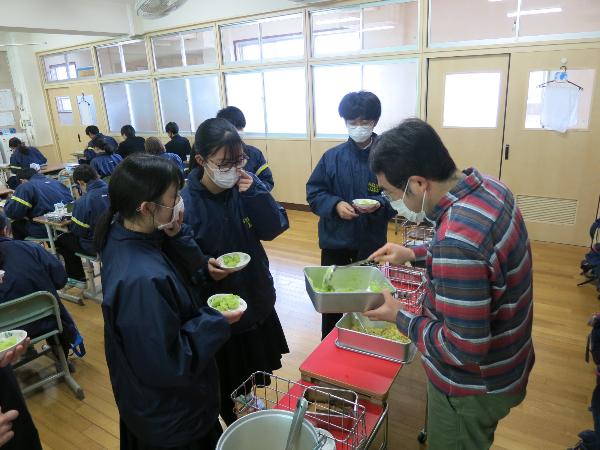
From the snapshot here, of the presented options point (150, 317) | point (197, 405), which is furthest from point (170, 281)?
point (197, 405)

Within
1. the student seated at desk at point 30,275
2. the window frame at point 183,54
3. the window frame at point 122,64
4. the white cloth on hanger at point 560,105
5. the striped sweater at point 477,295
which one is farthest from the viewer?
the window frame at point 122,64

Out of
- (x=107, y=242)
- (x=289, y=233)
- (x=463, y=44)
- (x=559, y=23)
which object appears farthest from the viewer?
(x=289, y=233)

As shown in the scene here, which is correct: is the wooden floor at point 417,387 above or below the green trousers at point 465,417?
below

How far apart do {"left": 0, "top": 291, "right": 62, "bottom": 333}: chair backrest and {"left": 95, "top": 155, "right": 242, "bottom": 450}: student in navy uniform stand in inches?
55.6

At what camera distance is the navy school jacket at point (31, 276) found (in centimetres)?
252

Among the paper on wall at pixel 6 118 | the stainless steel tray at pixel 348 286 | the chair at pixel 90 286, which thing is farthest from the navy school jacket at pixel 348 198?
the paper on wall at pixel 6 118

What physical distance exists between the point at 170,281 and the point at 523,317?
39.1 inches

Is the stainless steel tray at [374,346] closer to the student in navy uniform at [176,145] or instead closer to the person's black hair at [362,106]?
the person's black hair at [362,106]

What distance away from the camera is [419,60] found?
507 centimetres

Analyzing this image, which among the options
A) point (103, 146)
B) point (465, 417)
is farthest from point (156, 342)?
point (103, 146)

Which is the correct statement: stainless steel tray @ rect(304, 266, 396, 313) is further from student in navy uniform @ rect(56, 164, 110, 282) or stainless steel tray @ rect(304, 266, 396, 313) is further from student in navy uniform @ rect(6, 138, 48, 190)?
student in navy uniform @ rect(6, 138, 48, 190)

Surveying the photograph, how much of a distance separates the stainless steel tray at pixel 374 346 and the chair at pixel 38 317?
6.22ft

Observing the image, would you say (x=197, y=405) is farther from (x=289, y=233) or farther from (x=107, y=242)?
(x=289, y=233)

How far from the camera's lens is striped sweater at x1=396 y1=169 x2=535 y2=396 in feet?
3.30
